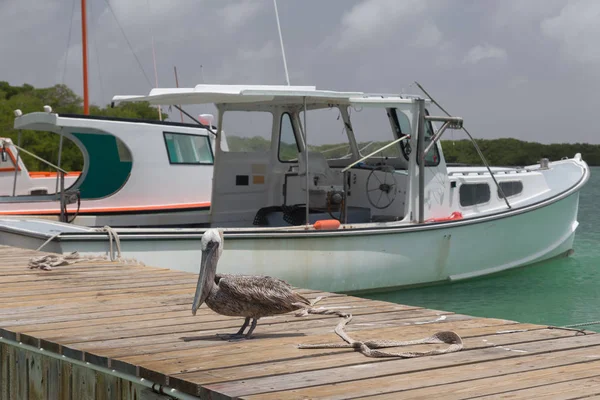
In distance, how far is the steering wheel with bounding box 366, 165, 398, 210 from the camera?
1234cm

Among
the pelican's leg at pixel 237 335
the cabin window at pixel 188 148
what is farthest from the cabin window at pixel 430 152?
the pelican's leg at pixel 237 335

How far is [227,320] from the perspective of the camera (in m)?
5.67

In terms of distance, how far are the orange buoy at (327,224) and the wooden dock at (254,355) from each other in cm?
436

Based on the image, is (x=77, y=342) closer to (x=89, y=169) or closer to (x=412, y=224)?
(x=412, y=224)

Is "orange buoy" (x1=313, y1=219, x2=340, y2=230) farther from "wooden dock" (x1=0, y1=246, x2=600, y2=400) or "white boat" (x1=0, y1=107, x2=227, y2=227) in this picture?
"wooden dock" (x1=0, y1=246, x2=600, y2=400)

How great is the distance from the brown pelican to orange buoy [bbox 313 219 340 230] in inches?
248

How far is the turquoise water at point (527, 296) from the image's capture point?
12.5 m

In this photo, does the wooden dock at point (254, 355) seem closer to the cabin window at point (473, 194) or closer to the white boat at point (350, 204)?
the white boat at point (350, 204)

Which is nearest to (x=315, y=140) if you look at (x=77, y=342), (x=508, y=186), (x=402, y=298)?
(x=402, y=298)

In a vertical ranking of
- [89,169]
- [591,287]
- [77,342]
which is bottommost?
[591,287]

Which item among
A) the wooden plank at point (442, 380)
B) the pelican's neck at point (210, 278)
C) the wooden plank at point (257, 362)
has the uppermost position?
the pelican's neck at point (210, 278)

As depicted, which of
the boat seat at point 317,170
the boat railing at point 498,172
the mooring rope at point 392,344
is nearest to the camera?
the mooring rope at point 392,344

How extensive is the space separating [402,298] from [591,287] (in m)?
4.39

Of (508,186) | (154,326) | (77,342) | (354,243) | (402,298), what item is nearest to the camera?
(77,342)
